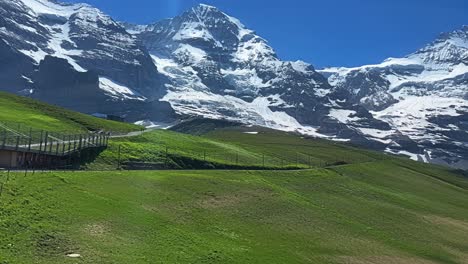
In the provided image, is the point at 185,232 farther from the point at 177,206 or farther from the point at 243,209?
the point at 243,209

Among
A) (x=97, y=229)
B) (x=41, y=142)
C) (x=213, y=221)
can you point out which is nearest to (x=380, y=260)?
(x=213, y=221)

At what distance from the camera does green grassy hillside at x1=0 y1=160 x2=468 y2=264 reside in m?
44.6

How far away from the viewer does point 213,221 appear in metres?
61.5

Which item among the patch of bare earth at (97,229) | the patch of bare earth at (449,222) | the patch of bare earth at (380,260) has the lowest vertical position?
the patch of bare earth at (380,260)

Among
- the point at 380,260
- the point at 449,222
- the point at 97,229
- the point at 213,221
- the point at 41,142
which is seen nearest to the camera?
the point at 97,229

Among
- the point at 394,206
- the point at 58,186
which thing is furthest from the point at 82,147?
the point at 394,206

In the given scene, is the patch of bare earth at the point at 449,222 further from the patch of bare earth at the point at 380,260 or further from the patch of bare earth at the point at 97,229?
the patch of bare earth at the point at 97,229

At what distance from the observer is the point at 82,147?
88.4 meters

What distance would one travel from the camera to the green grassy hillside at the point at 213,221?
4462 centimetres

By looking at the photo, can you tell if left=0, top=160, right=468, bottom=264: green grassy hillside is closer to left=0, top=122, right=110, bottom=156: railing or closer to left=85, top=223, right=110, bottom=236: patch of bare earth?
left=85, top=223, right=110, bottom=236: patch of bare earth

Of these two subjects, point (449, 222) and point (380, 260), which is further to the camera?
point (449, 222)

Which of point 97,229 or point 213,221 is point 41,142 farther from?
point 97,229

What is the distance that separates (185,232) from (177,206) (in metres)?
9.51

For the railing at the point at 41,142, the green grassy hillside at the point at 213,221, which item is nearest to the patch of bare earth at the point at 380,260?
the green grassy hillside at the point at 213,221
